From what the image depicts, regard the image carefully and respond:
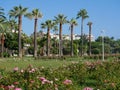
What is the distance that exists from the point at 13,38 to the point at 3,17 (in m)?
32.1

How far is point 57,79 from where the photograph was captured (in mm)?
10469

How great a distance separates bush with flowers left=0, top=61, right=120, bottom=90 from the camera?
352 inches

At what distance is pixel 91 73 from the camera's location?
16.7 m

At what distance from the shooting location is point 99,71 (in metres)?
16.7

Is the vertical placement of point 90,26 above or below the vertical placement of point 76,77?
above

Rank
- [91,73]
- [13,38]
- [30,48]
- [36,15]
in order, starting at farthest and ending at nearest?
[30,48] → [13,38] → [36,15] → [91,73]

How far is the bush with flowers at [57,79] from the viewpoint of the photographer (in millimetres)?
8930

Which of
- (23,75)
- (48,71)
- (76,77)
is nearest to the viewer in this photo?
(23,75)

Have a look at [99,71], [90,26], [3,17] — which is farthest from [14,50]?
[99,71]

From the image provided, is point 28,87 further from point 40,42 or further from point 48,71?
point 40,42

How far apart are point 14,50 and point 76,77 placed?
8636 cm

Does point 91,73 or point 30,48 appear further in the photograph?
point 30,48

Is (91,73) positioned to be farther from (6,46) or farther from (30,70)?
(6,46)

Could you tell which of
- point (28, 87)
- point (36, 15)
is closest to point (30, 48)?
point (36, 15)
